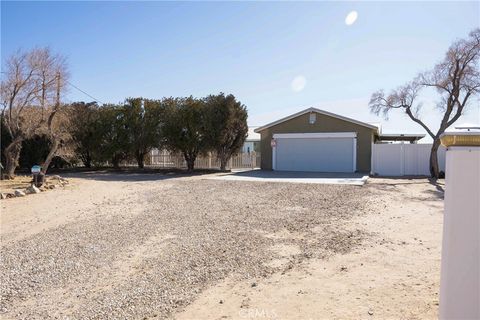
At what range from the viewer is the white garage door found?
2153 cm

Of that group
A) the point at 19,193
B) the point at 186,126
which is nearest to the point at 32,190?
the point at 19,193

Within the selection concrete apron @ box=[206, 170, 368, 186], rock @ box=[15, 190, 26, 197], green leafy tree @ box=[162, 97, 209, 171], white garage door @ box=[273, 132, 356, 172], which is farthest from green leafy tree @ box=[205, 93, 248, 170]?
rock @ box=[15, 190, 26, 197]

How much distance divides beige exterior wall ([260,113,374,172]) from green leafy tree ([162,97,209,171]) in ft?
13.4

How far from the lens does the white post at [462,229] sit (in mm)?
2059

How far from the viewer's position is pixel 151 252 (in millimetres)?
5422

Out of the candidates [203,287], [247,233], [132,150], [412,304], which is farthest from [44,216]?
[132,150]

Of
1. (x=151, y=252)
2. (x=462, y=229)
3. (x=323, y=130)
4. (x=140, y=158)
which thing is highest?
(x=323, y=130)

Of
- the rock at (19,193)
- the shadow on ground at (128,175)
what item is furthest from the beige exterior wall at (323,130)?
the rock at (19,193)

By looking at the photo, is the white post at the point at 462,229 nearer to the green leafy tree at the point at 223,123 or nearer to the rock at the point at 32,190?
the rock at the point at 32,190

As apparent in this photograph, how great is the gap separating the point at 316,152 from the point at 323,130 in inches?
54.7

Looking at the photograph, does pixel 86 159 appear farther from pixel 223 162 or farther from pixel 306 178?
pixel 306 178

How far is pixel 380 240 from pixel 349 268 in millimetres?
1641

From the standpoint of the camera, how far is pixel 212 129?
2194cm

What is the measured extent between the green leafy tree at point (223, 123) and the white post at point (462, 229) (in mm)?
19999
